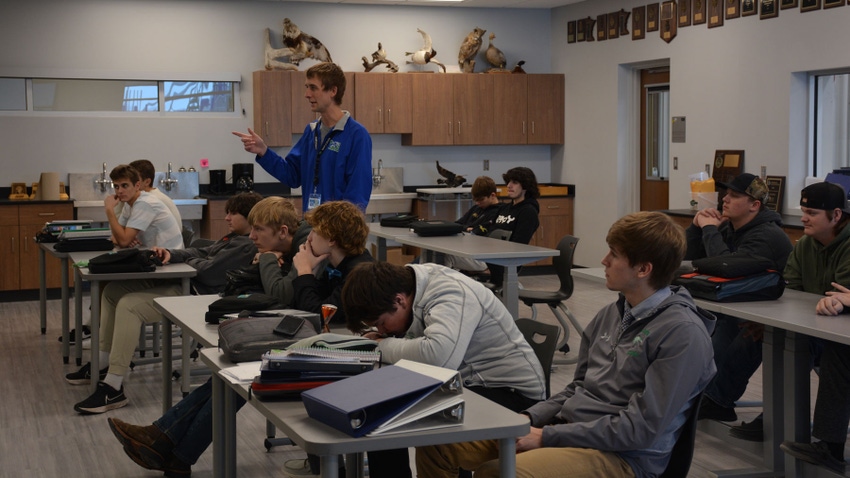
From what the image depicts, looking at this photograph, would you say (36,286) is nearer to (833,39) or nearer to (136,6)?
(136,6)

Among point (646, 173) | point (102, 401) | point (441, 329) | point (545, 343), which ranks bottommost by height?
point (102, 401)

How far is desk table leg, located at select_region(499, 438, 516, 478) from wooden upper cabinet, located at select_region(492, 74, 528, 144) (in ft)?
28.5

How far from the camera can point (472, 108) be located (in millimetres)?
10609

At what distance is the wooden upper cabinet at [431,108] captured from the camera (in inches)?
409

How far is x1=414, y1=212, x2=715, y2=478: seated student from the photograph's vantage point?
2.48m

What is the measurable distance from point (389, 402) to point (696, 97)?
24.3 feet

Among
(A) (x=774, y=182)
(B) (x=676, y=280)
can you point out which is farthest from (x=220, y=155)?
(B) (x=676, y=280)

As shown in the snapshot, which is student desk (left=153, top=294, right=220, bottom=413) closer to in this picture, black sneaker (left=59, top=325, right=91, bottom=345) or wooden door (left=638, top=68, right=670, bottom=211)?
black sneaker (left=59, top=325, right=91, bottom=345)

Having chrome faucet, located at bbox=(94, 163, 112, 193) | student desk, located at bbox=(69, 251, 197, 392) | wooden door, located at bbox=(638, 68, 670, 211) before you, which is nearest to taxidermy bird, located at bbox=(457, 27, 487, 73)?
wooden door, located at bbox=(638, 68, 670, 211)

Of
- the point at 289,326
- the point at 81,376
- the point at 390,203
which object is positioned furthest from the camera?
the point at 390,203

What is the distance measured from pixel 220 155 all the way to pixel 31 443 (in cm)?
566

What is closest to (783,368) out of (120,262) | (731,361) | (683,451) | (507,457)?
(731,361)

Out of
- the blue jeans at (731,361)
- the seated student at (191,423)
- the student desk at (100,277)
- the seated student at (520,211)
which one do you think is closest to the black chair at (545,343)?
the seated student at (191,423)

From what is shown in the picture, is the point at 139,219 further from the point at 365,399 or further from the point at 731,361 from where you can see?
the point at 365,399
